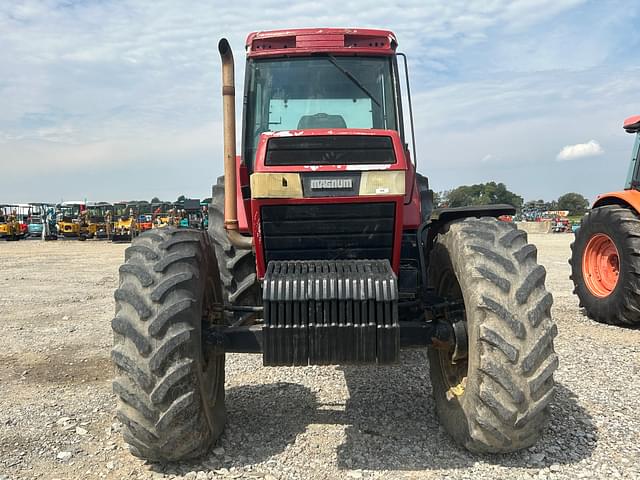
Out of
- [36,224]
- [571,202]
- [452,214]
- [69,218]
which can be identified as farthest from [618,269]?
[571,202]

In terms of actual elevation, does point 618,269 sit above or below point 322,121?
below

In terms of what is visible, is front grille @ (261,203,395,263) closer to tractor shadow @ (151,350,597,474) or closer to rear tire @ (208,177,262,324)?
rear tire @ (208,177,262,324)

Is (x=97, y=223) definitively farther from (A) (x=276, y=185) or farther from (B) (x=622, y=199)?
(A) (x=276, y=185)

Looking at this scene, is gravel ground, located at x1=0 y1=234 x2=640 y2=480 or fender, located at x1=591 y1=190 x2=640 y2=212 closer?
gravel ground, located at x1=0 y1=234 x2=640 y2=480

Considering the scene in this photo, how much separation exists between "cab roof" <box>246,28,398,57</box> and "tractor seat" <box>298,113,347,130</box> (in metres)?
0.51

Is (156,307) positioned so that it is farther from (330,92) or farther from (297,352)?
(330,92)

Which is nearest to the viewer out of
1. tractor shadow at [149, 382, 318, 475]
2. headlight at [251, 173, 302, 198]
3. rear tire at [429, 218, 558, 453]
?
rear tire at [429, 218, 558, 453]

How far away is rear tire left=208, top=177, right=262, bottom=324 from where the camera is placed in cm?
486

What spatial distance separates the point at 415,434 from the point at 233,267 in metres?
2.09

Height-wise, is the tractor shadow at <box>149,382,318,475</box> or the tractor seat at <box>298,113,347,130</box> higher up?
the tractor seat at <box>298,113,347,130</box>

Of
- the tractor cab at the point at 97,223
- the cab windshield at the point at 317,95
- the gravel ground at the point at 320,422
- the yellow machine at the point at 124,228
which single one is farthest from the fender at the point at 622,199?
the tractor cab at the point at 97,223

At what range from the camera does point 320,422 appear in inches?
163

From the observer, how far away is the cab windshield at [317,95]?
4.77m

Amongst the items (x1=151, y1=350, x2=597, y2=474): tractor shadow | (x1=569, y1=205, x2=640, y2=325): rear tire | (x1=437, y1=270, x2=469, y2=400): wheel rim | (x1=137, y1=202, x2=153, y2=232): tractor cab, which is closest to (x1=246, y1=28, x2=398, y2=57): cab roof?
(x1=437, y1=270, x2=469, y2=400): wheel rim
